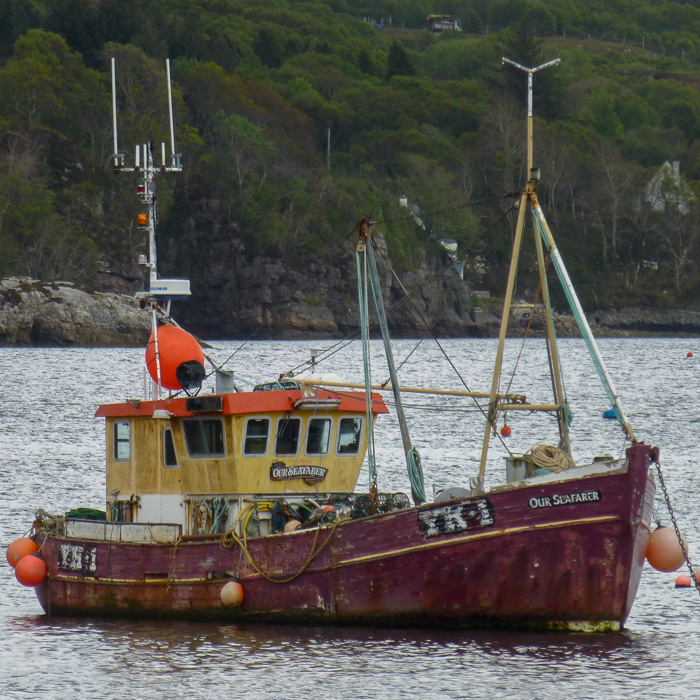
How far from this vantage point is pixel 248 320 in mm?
132750

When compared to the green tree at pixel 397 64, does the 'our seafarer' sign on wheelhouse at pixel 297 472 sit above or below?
below

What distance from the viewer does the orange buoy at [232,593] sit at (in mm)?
19750

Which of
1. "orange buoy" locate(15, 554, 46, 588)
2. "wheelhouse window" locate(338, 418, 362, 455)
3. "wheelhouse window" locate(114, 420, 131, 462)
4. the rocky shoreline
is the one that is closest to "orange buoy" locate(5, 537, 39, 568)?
"orange buoy" locate(15, 554, 46, 588)

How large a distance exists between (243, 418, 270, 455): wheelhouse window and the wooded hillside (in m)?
102

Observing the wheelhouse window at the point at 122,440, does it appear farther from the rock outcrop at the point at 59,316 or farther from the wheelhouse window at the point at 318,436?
the rock outcrop at the point at 59,316

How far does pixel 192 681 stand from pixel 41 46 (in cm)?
13003

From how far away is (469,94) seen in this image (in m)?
183

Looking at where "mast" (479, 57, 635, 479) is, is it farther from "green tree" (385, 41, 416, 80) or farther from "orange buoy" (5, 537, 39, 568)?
"green tree" (385, 41, 416, 80)

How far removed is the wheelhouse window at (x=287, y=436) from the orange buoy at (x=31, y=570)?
464cm

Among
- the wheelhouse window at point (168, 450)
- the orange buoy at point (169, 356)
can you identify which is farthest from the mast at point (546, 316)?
the wheelhouse window at point (168, 450)

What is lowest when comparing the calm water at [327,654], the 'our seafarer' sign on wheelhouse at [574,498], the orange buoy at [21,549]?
the calm water at [327,654]

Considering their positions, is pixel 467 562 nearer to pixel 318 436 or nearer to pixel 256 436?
pixel 318 436

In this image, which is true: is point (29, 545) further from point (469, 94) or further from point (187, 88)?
point (469, 94)

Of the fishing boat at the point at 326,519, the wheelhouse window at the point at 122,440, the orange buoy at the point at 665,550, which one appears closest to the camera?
the fishing boat at the point at 326,519
